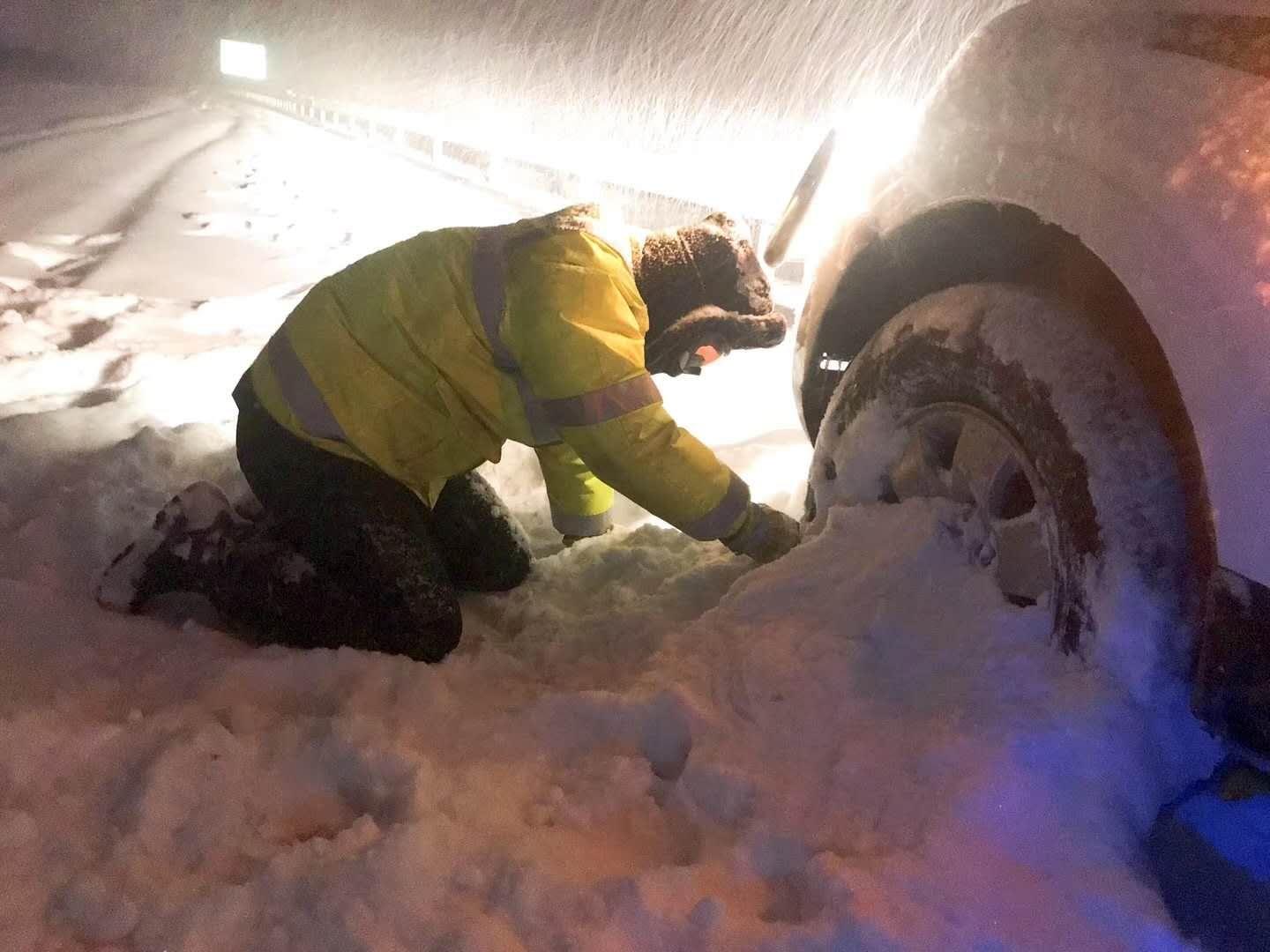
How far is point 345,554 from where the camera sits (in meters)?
2.26

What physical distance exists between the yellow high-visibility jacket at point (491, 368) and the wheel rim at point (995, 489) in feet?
1.63

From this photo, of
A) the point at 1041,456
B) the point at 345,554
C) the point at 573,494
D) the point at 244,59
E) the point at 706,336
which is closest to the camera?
the point at 1041,456

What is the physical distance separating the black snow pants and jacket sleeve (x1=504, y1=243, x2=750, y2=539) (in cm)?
48

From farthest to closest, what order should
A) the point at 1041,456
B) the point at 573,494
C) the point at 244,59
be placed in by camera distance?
the point at 244,59, the point at 573,494, the point at 1041,456

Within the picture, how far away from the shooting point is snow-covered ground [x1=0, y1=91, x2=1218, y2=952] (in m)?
1.28

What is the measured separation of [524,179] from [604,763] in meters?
8.59

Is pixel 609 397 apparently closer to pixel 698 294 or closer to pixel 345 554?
pixel 698 294

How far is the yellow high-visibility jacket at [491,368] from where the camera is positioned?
7.00 ft

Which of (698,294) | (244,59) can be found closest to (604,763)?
(698,294)

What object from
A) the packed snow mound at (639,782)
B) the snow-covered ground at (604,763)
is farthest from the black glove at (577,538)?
the packed snow mound at (639,782)

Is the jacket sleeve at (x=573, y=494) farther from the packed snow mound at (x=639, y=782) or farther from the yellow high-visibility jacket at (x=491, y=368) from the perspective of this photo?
the packed snow mound at (x=639, y=782)

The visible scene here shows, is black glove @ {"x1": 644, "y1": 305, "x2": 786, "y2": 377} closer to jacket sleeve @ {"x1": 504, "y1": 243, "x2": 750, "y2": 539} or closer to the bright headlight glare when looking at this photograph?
jacket sleeve @ {"x1": 504, "y1": 243, "x2": 750, "y2": 539}

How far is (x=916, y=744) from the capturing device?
1.53 m

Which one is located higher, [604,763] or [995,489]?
[995,489]
